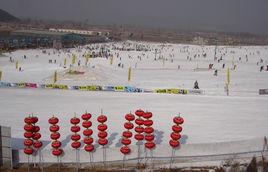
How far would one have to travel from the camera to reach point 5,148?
1282 centimetres

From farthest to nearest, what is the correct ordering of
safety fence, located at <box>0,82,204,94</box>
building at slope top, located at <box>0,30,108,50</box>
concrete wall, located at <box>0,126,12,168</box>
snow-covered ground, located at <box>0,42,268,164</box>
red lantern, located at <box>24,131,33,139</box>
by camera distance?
building at slope top, located at <box>0,30,108,50</box>, safety fence, located at <box>0,82,204,94</box>, snow-covered ground, located at <box>0,42,268,164</box>, red lantern, located at <box>24,131,33,139</box>, concrete wall, located at <box>0,126,12,168</box>

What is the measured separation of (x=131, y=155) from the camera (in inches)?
535

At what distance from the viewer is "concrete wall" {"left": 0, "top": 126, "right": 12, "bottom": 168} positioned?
12.6 metres

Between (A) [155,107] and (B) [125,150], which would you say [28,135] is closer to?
(B) [125,150]

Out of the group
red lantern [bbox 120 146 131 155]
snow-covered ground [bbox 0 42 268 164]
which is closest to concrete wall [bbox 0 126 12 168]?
snow-covered ground [bbox 0 42 268 164]

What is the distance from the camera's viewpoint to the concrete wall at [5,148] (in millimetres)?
12609

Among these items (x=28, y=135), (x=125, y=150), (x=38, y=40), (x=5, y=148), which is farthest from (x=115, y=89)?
(x=38, y=40)

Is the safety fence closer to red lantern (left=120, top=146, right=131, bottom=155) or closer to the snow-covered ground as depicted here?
the snow-covered ground

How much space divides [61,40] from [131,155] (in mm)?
81474

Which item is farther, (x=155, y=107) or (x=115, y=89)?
(x=115, y=89)

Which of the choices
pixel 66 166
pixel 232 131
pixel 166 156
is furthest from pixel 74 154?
pixel 232 131

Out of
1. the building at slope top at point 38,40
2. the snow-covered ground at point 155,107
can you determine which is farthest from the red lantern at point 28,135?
the building at slope top at point 38,40

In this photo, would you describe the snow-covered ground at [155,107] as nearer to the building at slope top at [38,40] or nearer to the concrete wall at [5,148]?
the concrete wall at [5,148]

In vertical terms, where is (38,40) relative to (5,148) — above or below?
above
